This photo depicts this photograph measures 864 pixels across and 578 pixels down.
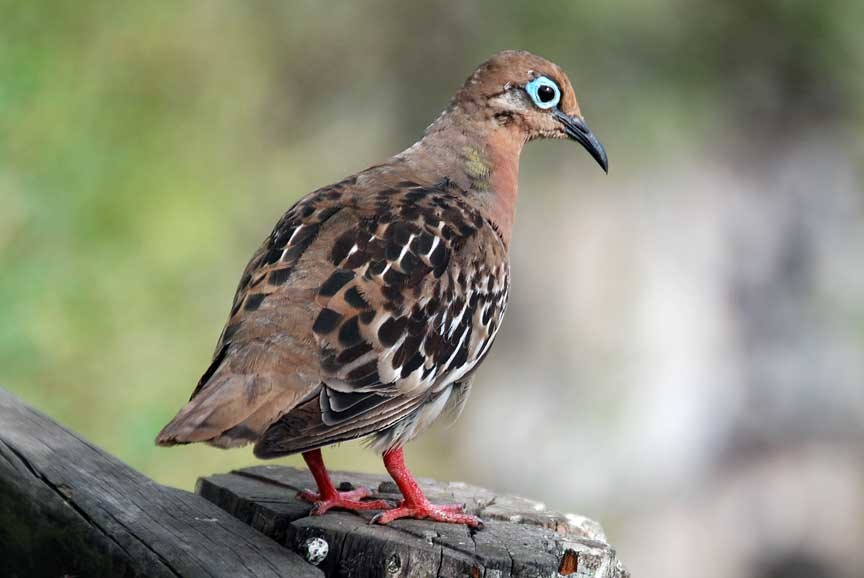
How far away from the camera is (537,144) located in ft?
38.1

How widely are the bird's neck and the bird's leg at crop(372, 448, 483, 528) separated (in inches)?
49.6

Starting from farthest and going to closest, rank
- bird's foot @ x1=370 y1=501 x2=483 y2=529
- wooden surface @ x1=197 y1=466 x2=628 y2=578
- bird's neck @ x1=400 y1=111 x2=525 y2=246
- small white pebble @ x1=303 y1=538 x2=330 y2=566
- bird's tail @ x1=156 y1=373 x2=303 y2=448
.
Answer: bird's neck @ x1=400 y1=111 x2=525 y2=246
bird's foot @ x1=370 y1=501 x2=483 y2=529
small white pebble @ x1=303 y1=538 x2=330 y2=566
wooden surface @ x1=197 y1=466 x2=628 y2=578
bird's tail @ x1=156 y1=373 x2=303 y2=448

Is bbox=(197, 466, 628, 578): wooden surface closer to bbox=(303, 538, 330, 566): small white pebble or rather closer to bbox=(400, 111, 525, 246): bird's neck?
bbox=(303, 538, 330, 566): small white pebble

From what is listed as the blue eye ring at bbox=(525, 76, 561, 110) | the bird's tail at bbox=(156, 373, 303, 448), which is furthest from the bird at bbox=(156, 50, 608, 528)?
the blue eye ring at bbox=(525, 76, 561, 110)

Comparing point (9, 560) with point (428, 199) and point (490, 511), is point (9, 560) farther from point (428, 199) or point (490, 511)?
point (428, 199)

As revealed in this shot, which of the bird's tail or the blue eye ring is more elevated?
the blue eye ring

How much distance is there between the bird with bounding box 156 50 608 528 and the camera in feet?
13.1

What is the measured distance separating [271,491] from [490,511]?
80 cm

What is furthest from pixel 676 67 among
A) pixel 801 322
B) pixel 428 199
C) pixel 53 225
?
pixel 428 199

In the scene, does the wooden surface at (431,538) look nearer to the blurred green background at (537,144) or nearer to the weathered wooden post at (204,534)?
the weathered wooden post at (204,534)

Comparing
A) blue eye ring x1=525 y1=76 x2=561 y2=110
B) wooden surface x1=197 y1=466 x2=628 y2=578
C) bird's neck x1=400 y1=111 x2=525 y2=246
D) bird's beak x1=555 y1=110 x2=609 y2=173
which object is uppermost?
blue eye ring x1=525 y1=76 x2=561 y2=110

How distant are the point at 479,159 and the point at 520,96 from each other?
0.41 meters

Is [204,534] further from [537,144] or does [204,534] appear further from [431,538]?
[537,144]

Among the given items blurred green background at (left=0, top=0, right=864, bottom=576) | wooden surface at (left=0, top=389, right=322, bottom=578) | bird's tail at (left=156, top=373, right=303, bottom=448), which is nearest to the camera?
wooden surface at (left=0, top=389, right=322, bottom=578)
